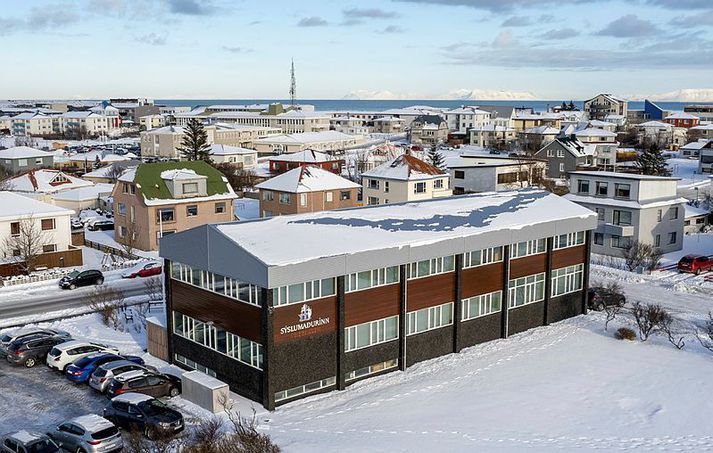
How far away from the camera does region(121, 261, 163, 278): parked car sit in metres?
45.8

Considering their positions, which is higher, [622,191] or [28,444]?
[622,191]

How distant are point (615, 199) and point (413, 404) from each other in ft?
109

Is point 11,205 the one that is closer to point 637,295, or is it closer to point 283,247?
point 283,247

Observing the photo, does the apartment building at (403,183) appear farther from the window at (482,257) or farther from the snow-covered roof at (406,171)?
the window at (482,257)

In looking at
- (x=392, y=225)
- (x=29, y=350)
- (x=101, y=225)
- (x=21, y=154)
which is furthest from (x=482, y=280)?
(x=21, y=154)

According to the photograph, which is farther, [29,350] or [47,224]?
[47,224]

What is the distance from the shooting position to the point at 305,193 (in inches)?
2355

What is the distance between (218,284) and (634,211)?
34.4 m

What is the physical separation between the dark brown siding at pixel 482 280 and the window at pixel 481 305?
0.23m

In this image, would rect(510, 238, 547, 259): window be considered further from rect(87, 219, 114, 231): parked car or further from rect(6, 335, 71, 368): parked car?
rect(87, 219, 114, 231): parked car

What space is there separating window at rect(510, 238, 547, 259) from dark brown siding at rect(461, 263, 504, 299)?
43.1 inches

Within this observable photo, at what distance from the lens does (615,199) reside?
54.0 metres

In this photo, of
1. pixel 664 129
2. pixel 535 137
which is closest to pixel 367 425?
pixel 535 137

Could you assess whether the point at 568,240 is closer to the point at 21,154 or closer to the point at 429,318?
the point at 429,318
